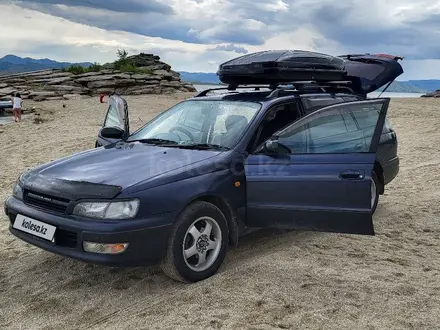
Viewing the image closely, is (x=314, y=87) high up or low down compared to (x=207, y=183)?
up

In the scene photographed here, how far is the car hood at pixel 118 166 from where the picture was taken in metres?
3.83

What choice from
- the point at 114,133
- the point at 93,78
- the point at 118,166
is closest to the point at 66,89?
the point at 93,78

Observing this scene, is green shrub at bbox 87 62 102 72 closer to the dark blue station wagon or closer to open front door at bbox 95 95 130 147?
open front door at bbox 95 95 130 147

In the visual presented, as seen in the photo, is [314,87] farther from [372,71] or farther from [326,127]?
[372,71]

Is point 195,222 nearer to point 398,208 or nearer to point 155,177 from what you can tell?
point 155,177

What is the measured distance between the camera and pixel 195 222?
3.97 metres

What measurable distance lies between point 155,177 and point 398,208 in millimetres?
4121

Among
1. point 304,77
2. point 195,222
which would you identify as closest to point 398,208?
point 304,77

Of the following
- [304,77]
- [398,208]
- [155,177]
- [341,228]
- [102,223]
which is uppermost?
[304,77]

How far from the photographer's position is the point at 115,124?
21.3 feet

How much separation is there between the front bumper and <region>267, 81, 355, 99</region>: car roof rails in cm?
208

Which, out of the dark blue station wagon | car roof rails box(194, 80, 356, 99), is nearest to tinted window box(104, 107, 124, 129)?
the dark blue station wagon

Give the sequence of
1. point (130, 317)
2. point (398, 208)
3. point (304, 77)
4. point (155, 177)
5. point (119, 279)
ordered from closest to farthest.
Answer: point (130, 317) < point (155, 177) < point (119, 279) < point (304, 77) < point (398, 208)

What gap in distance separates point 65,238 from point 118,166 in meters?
0.74
